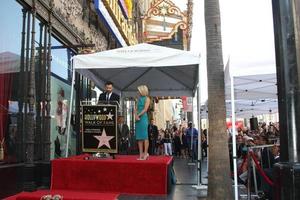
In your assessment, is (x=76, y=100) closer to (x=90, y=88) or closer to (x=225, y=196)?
(x=90, y=88)

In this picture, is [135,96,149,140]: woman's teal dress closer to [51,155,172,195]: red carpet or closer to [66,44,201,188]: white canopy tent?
[51,155,172,195]: red carpet

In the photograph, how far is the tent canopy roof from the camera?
9.25m

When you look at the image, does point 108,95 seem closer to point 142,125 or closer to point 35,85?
point 142,125

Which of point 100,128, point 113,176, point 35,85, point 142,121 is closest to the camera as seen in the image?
point 113,176

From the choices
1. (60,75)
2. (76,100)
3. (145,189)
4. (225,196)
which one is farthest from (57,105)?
(225,196)

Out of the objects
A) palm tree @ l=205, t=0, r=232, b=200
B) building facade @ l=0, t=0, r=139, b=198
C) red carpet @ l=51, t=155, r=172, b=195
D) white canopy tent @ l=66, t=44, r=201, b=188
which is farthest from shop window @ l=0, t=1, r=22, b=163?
palm tree @ l=205, t=0, r=232, b=200

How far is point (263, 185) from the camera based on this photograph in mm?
8867

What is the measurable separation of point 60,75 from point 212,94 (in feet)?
17.1

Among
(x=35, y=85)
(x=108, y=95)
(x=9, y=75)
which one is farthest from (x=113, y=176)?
(x=35, y=85)

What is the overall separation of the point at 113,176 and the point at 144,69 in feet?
17.9

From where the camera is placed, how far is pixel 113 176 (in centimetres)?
803

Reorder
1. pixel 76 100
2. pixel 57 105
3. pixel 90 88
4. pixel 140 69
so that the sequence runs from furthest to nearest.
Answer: pixel 90 88
pixel 76 100
pixel 140 69
pixel 57 105

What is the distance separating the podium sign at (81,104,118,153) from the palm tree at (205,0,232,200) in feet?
6.72

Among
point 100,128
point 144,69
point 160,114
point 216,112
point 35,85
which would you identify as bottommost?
point 100,128
